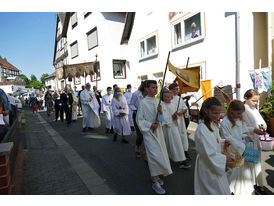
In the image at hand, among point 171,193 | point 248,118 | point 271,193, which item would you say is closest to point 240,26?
point 248,118

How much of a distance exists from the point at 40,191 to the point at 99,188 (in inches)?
37.7

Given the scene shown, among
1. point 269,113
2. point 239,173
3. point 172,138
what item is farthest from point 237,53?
point 239,173

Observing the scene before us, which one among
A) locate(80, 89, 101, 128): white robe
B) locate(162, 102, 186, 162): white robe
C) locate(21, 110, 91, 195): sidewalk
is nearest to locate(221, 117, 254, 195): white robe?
locate(162, 102, 186, 162): white robe

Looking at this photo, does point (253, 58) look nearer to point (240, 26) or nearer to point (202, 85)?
point (240, 26)

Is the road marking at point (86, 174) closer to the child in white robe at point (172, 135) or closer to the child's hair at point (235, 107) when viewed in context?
the child in white robe at point (172, 135)

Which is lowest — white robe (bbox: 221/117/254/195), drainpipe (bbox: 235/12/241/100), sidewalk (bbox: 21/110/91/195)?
sidewalk (bbox: 21/110/91/195)

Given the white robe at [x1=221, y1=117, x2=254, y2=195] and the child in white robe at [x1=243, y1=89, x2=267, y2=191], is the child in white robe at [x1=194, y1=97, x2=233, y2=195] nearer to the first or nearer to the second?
the white robe at [x1=221, y1=117, x2=254, y2=195]

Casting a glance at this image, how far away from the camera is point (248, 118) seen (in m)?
3.15

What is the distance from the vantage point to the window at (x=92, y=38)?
17714 mm

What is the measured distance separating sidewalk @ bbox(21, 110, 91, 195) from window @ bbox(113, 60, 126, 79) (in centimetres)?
1230

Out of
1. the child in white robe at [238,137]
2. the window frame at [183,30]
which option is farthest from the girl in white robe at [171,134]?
the window frame at [183,30]

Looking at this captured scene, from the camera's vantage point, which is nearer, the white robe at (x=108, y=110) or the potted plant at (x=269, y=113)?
the potted plant at (x=269, y=113)

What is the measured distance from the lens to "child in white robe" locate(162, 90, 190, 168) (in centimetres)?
372

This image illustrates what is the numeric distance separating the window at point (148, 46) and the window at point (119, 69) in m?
3.99
